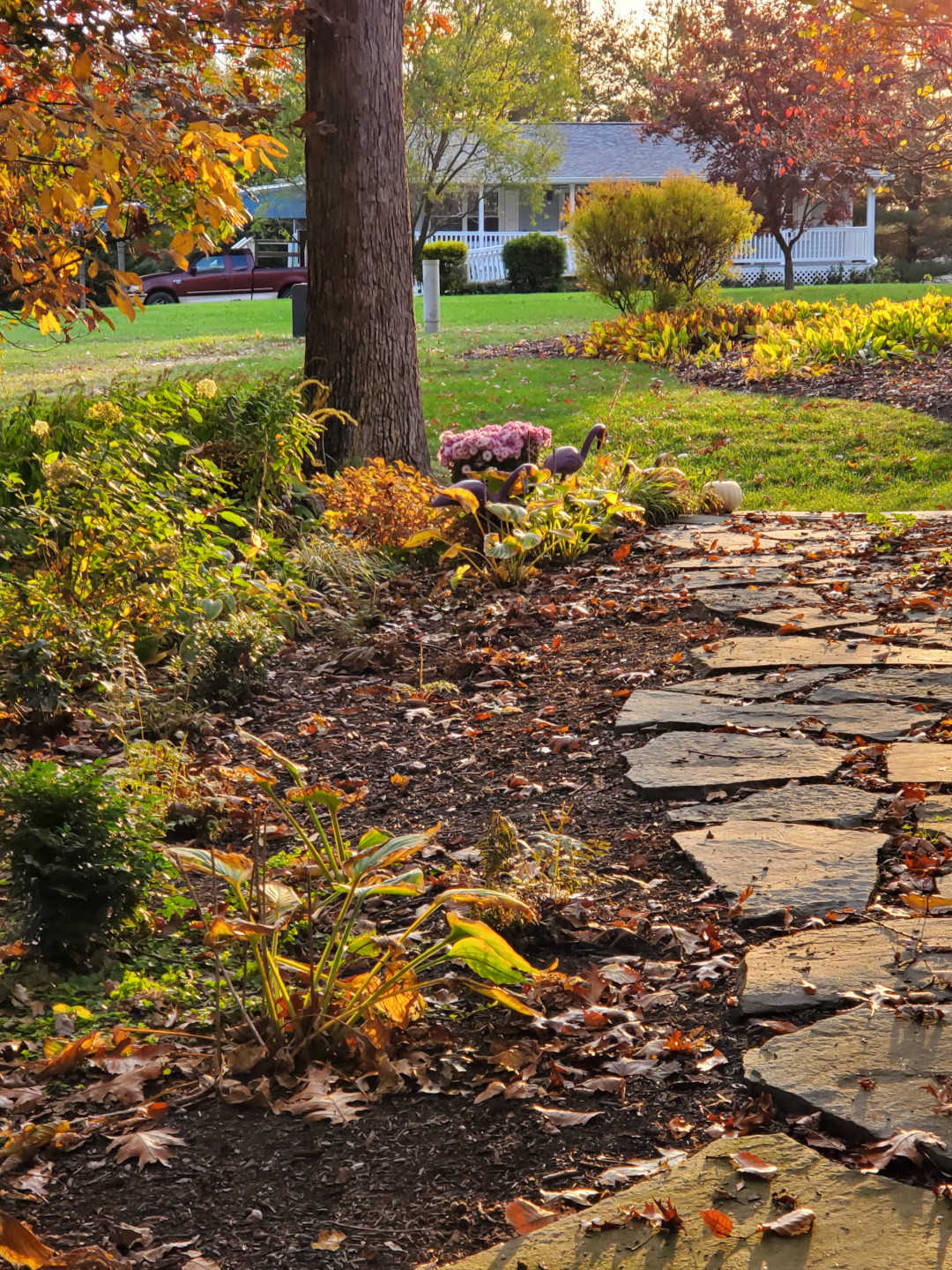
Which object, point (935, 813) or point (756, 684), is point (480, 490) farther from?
point (935, 813)

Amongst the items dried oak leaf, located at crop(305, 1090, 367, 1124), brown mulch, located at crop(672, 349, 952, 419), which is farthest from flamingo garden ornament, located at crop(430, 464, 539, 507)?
brown mulch, located at crop(672, 349, 952, 419)

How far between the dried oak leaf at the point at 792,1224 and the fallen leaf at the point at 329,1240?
0.62 meters

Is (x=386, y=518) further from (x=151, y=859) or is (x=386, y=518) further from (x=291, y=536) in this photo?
(x=151, y=859)

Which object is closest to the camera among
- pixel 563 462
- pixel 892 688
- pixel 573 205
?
pixel 892 688

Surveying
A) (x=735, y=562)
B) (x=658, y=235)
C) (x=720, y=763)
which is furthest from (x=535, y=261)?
(x=720, y=763)

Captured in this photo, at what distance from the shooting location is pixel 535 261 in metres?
28.7

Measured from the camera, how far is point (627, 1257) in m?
1.72

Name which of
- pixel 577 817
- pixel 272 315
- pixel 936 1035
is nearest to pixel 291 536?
pixel 577 817

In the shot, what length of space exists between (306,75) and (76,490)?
402 cm

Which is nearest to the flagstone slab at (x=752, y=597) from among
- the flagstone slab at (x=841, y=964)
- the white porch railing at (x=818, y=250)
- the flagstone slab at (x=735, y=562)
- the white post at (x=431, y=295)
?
the flagstone slab at (x=735, y=562)

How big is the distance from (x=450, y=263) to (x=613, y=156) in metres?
12.2

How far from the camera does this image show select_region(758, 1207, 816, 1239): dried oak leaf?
67.9 inches

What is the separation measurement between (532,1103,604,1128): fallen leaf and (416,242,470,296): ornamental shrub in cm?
2799

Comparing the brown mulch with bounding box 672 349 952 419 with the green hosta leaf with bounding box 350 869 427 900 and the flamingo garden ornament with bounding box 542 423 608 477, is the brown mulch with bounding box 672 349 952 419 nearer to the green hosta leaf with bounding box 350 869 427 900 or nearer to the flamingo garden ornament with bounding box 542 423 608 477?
the flamingo garden ornament with bounding box 542 423 608 477
